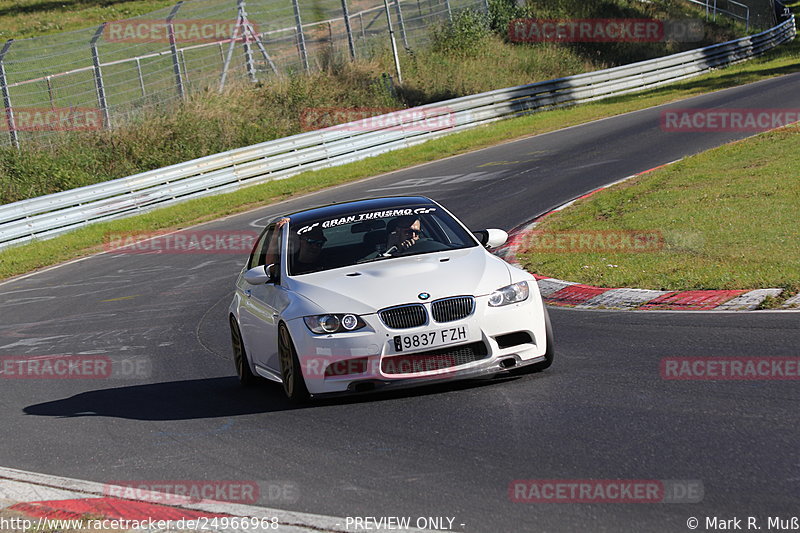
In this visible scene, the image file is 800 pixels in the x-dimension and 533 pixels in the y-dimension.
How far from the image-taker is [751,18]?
62125mm

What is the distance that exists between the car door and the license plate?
3.59ft

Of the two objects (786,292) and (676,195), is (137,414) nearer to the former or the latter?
(786,292)

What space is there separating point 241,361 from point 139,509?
3682 millimetres

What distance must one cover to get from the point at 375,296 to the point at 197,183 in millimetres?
20613

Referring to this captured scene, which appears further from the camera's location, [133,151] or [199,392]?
[133,151]

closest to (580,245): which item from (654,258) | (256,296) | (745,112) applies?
→ (654,258)

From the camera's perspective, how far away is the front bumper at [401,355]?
7.32m

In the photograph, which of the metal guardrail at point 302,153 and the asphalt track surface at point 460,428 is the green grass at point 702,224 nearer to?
the asphalt track surface at point 460,428

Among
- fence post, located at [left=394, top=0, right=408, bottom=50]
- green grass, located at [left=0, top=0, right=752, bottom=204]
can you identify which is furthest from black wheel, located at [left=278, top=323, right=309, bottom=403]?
fence post, located at [left=394, top=0, right=408, bottom=50]

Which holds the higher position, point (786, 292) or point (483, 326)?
point (483, 326)

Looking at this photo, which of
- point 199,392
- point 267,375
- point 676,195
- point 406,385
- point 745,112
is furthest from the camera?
point 745,112

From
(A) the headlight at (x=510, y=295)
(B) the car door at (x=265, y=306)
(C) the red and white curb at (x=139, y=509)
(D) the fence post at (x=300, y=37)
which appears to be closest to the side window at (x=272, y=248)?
(B) the car door at (x=265, y=306)

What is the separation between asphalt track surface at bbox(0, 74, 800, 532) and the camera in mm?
Answer: 5164

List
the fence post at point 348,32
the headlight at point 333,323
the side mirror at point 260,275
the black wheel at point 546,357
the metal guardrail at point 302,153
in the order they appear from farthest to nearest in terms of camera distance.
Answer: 1. the fence post at point 348,32
2. the metal guardrail at point 302,153
3. the side mirror at point 260,275
4. the black wheel at point 546,357
5. the headlight at point 333,323
